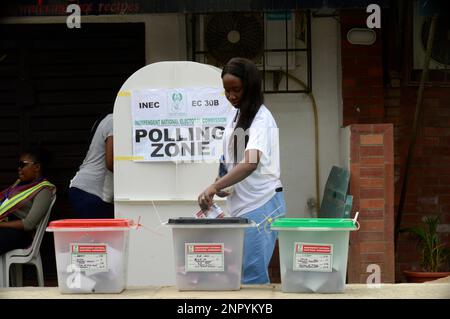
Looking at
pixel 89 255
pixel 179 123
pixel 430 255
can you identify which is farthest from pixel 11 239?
pixel 430 255

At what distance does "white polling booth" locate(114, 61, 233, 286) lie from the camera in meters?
5.96

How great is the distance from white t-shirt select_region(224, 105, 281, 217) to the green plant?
2.94m

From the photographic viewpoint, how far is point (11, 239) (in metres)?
6.56

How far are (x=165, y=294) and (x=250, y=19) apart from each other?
13.2ft

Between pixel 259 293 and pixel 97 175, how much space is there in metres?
3.01

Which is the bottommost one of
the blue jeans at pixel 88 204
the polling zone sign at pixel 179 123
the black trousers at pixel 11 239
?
the black trousers at pixel 11 239

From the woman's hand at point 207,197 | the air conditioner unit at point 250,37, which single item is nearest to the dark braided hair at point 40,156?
A: the air conditioner unit at point 250,37

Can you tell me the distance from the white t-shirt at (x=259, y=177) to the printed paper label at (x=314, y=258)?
57 centimetres

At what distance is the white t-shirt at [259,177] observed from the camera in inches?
167

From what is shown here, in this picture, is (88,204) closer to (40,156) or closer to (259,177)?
(40,156)

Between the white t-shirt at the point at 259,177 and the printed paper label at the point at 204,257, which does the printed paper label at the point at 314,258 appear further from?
the white t-shirt at the point at 259,177

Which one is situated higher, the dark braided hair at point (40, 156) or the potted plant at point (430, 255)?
the dark braided hair at point (40, 156)
